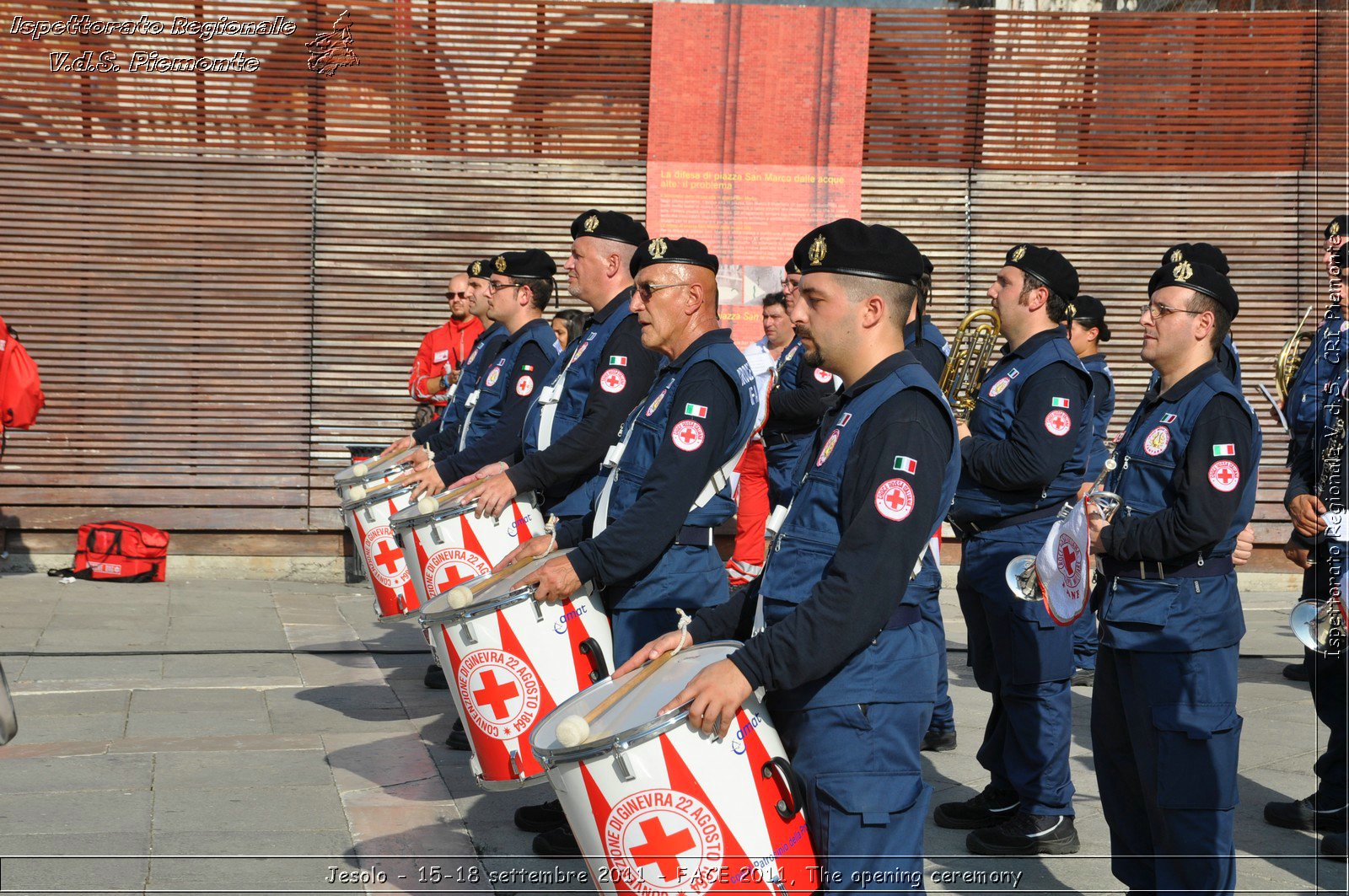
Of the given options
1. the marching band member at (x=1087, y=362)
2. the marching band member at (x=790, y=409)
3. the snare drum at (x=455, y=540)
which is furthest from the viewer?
the marching band member at (x=790, y=409)

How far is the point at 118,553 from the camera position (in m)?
9.22

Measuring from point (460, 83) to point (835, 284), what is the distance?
299 inches

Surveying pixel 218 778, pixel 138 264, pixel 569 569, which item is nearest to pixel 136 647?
pixel 218 778

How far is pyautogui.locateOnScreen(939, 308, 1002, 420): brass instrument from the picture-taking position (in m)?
7.40

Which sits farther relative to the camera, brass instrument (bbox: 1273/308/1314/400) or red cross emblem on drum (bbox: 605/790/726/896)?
brass instrument (bbox: 1273/308/1314/400)

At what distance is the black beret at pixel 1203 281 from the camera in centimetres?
371

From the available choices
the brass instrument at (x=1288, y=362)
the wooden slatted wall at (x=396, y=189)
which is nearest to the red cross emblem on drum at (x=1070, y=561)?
the brass instrument at (x=1288, y=362)

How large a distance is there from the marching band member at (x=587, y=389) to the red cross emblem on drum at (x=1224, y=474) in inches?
75.4

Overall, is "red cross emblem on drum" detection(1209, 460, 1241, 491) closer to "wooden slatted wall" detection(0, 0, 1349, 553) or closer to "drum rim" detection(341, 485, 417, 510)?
"drum rim" detection(341, 485, 417, 510)

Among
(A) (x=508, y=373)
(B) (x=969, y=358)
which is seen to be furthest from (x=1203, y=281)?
(B) (x=969, y=358)

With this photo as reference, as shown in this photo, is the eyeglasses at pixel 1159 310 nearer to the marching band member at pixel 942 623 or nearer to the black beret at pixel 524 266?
the marching band member at pixel 942 623

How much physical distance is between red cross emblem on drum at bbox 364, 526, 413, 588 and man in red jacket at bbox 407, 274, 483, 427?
11.3 ft

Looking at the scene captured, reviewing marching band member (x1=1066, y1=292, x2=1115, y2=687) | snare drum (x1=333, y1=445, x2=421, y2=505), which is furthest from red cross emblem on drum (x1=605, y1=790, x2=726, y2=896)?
marching band member (x1=1066, y1=292, x2=1115, y2=687)

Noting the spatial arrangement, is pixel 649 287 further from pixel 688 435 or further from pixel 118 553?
pixel 118 553
